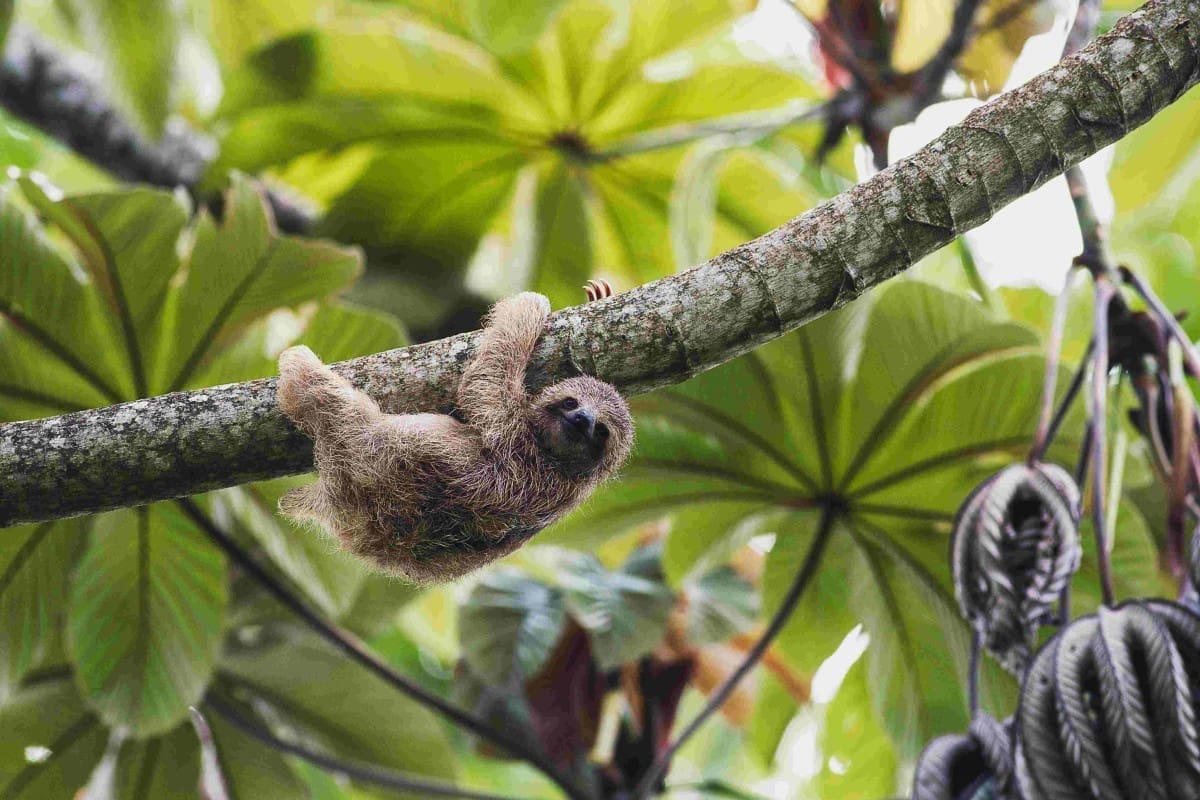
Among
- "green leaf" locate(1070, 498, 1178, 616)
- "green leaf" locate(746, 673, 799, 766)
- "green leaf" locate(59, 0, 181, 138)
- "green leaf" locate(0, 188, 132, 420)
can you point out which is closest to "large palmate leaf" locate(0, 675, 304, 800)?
"green leaf" locate(0, 188, 132, 420)

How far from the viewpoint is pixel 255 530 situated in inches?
86.0

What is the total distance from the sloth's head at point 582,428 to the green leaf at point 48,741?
3.98 feet

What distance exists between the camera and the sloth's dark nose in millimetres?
1650

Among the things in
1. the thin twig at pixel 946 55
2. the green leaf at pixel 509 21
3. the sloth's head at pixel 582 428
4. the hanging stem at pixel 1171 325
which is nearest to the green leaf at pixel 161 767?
the sloth's head at pixel 582 428

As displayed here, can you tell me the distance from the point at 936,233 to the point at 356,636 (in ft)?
5.46

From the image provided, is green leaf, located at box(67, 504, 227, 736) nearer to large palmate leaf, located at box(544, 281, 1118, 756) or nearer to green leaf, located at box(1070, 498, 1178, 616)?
large palmate leaf, located at box(544, 281, 1118, 756)

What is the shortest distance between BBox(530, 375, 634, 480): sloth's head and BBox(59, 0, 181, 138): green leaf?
4.15 ft

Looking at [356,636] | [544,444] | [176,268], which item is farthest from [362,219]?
[544,444]

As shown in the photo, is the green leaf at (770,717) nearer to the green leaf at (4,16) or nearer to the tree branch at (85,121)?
the tree branch at (85,121)

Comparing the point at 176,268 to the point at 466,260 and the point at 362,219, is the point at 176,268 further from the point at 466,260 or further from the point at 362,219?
the point at 466,260

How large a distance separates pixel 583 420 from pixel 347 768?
0.98 metres

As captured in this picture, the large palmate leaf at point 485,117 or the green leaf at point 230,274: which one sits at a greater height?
the large palmate leaf at point 485,117

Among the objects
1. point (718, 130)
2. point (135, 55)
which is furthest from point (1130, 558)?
point (135, 55)

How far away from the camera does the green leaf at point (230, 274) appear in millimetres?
2016
